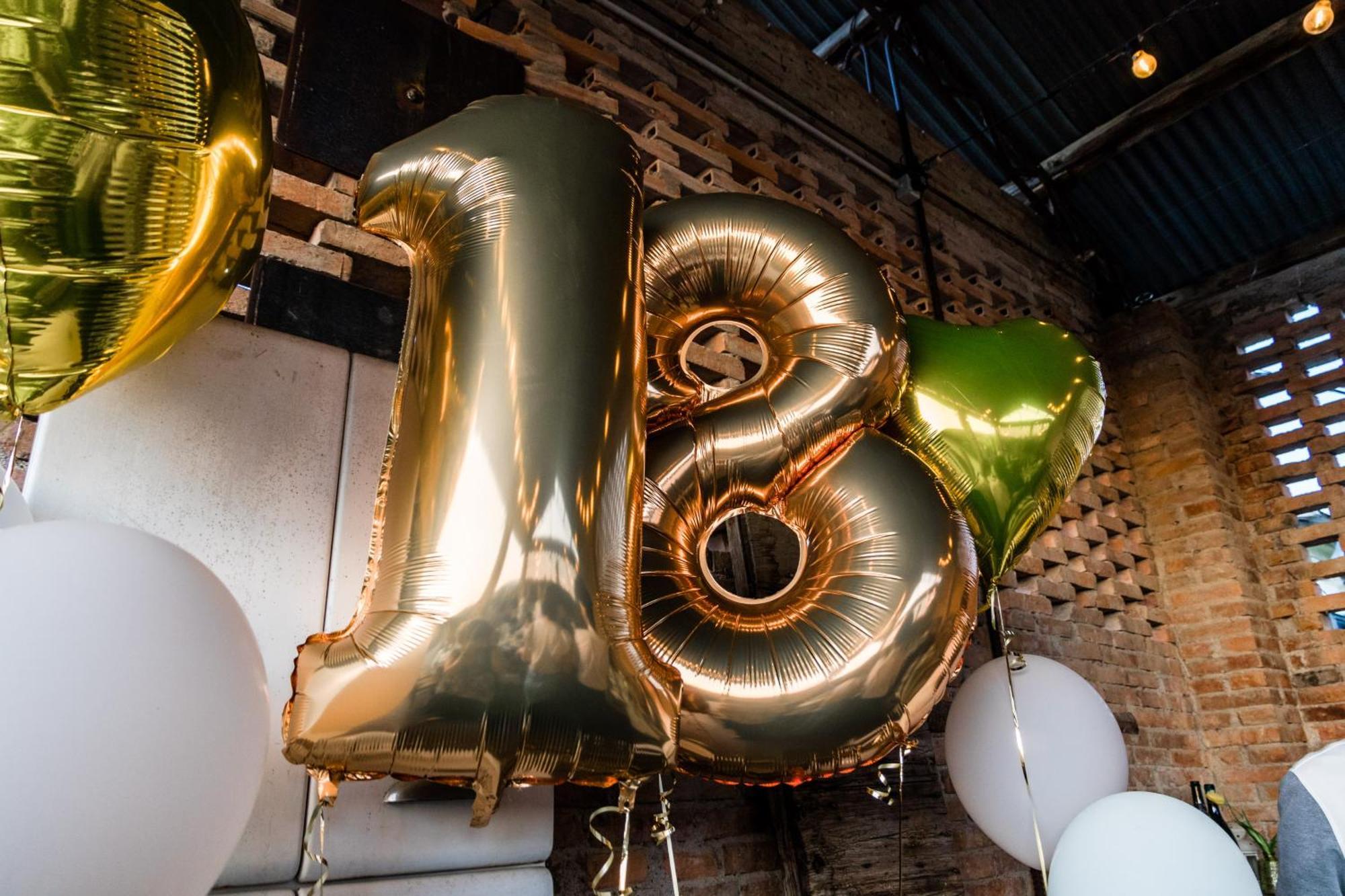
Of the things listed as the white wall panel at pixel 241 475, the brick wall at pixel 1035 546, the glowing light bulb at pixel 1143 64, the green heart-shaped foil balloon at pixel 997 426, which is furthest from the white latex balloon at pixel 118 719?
the glowing light bulb at pixel 1143 64

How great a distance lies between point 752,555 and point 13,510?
1163mm

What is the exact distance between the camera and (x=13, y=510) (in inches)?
31.4

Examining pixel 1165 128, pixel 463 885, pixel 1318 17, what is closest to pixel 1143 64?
pixel 1318 17

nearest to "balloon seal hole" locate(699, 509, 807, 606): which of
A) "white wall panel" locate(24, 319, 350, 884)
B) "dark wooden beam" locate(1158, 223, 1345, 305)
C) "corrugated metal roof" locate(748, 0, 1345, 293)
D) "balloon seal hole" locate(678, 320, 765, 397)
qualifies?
"balloon seal hole" locate(678, 320, 765, 397)

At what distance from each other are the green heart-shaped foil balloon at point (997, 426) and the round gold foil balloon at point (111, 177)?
95 cm

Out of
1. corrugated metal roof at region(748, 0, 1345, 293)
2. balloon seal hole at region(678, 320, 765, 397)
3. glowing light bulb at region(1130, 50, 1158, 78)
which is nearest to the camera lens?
balloon seal hole at region(678, 320, 765, 397)

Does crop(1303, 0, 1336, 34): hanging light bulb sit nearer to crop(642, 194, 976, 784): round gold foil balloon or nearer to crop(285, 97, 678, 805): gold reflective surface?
crop(642, 194, 976, 784): round gold foil balloon

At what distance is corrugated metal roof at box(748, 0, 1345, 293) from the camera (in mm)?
3230

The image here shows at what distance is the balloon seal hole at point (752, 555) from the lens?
164 cm

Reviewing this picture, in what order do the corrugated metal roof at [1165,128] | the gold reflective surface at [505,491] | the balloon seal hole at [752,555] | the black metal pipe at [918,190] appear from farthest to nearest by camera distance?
the corrugated metal roof at [1165,128] < the black metal pipe at [918,190] < the balloon seal hole at [752,555] < the gold reflective surface at [505,491]

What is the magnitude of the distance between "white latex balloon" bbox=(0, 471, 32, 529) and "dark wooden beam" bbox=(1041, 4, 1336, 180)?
3.85 metres

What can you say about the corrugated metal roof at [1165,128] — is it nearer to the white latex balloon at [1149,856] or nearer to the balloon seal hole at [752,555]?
the balloon seal hole at [752,555]

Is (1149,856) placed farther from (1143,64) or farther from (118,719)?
(1143,64)

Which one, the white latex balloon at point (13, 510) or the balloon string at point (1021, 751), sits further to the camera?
the balloon string at point (1021, 751)
